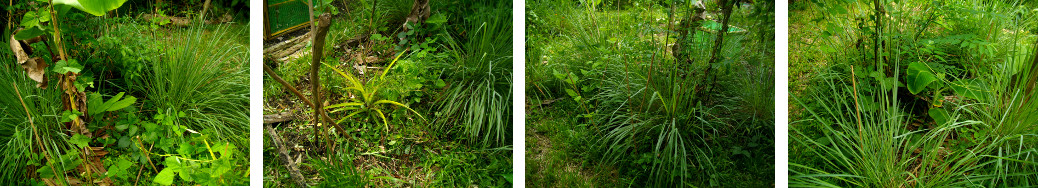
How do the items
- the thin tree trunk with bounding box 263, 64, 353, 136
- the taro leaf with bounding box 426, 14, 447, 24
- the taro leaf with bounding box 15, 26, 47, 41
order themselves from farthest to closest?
the taro leaf with bounding box 15, 26, 47, 41 < the taro leaf with bounding box 426, 14, 447, 24 < the thin tree trunk with bounding box 263, 64, 353, 136

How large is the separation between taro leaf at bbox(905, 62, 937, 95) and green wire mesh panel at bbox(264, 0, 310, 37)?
5.51 feet

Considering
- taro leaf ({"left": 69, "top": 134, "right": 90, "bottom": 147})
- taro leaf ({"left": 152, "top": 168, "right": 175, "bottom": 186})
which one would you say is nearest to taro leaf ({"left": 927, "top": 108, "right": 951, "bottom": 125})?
taro leaf ({"left": 152, "top": 168, "right": 175, "bottom": 186})

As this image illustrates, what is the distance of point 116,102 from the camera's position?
6.06ft

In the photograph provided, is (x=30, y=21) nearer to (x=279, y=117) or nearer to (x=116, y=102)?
(x=116, y=102)

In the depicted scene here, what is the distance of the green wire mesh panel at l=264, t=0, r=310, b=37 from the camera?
5.12 feet

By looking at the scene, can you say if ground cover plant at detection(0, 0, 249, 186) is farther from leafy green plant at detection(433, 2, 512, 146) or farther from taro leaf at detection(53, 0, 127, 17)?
leafy green plant at detection(433, 2, 512, 146)

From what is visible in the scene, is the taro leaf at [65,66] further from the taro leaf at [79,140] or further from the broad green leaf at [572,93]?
the broad green leaf at [572,93]

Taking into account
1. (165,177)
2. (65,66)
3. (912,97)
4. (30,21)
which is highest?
(30,21)

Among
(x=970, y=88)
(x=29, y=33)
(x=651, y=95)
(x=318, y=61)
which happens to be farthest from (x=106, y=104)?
(x=970, y=88)

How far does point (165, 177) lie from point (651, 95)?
1.39 m

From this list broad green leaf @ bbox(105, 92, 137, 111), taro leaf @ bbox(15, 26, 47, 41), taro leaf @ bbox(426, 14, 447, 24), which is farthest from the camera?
broad green leaf @ bbox(105, 92, 137, 111)

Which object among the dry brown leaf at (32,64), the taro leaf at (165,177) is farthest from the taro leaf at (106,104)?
the taro leaf at (165,177)

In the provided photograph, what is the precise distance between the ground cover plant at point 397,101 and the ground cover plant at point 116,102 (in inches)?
15.5

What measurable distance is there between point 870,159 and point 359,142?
1.31 m
